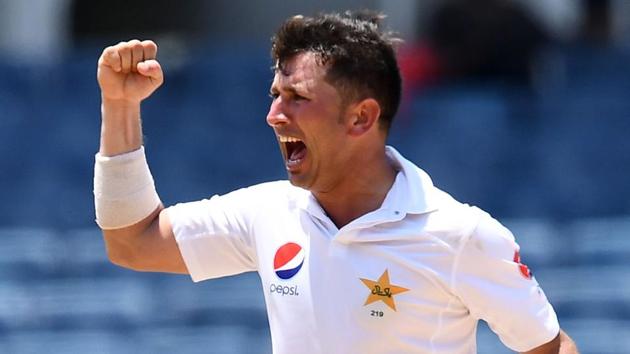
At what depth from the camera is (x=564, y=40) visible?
8461 mm

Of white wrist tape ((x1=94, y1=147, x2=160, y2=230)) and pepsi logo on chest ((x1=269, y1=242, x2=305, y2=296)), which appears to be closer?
pepsi logo on chest ((x1=269, y1=242, x2=305, y2=296))

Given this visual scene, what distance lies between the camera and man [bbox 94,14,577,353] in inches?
140

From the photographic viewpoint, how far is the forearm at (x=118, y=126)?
148 inches

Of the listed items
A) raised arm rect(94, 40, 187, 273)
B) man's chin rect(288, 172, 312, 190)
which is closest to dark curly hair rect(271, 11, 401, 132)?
man's chin rect(288, 172, 312, 190)

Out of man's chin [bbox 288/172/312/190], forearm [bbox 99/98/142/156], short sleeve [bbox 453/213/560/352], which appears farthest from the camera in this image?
forearm [bbox 99/98/142/156]

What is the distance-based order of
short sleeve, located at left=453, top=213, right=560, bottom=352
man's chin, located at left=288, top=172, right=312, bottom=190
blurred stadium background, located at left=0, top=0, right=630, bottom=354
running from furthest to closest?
blurred stadium background, located at left=0, top=0, right=630, bottom=354
man's chin, located at left=288, top=172, right=312, bottom=190
short sleeve, located at left=453, top=213, right=560, bottom=352

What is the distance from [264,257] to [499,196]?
13.7 ft

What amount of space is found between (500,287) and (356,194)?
1.54ft

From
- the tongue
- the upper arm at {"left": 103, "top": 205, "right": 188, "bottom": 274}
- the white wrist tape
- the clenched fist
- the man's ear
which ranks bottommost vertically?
the upper arm at {"left": 103, "top": 205, "right": 188, "bottom": 274}

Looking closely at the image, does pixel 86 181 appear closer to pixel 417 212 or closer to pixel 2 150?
pixel 2 150

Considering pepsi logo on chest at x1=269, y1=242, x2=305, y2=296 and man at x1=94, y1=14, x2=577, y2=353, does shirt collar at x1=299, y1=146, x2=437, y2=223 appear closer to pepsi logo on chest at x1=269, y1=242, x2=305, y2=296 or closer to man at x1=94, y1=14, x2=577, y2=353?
man at x1=94, y1=14, x2=577, y2=353

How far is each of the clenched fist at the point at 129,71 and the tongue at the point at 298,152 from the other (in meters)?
0.40

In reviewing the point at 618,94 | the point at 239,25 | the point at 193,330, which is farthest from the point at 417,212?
the point at 239,25

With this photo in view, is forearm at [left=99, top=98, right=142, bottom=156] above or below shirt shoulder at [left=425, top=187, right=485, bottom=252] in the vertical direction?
above
